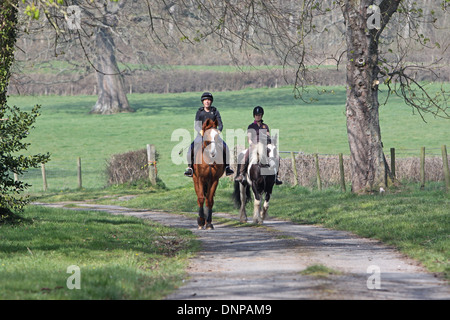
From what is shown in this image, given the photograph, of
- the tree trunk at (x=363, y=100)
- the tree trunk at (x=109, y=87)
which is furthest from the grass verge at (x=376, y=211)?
the tree trunk at (x=109, y=87)

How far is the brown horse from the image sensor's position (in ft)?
50.4

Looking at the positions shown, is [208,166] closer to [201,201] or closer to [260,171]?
[201,201]

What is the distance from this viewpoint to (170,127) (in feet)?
208

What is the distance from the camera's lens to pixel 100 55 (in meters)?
62.7

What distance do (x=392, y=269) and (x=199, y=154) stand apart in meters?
6.55

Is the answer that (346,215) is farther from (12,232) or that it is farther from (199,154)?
(12,232)

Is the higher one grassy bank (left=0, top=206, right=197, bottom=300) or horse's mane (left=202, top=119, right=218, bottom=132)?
horse's mane (left=202, top=119, right=218, bottom=132)

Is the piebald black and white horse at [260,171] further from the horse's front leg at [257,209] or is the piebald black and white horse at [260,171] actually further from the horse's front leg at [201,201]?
the horse's front leg at [201,201]

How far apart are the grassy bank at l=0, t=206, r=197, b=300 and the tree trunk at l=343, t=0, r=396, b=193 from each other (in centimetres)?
770

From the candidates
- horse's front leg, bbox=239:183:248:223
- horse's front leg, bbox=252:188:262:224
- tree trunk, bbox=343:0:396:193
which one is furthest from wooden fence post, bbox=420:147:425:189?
horse's front leg, bbox=252:188:262:224

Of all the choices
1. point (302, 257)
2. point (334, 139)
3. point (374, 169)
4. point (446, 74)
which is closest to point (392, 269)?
point (302, 257)

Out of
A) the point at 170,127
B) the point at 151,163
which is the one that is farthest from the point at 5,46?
the point at 170,127

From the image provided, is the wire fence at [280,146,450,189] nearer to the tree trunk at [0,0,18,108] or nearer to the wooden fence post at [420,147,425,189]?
the wooden fence post at [420,147,425,189]

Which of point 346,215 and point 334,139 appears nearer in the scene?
point 346,215
